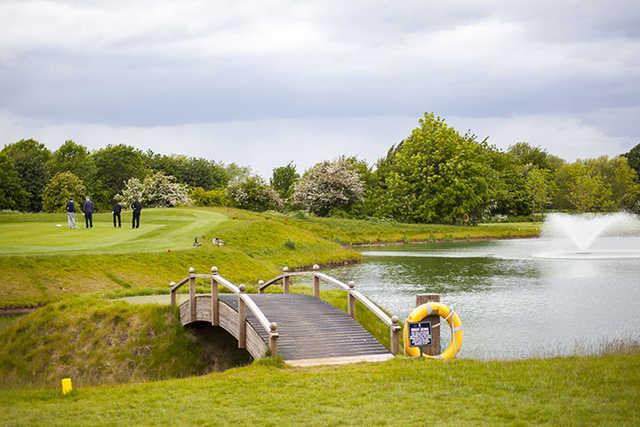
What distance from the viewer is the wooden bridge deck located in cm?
1734

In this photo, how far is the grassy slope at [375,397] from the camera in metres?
11.7

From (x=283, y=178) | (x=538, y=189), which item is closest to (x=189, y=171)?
(x=283, y=178)

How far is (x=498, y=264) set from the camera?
51.4 m

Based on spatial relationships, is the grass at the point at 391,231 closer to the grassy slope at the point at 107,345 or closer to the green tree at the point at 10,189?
the grassy slope at the point at 107,345

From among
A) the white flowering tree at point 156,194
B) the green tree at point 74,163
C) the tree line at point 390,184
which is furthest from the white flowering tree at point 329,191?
the green tree at point 74,163

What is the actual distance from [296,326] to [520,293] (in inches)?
799

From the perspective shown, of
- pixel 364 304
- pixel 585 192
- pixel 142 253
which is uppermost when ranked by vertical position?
pixel 585 192

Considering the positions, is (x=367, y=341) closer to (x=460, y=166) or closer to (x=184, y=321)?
(x=184, y=321)

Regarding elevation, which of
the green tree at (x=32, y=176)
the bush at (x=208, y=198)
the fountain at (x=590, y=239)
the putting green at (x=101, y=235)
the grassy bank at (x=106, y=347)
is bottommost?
the grassy bank at (x=106, y=347)

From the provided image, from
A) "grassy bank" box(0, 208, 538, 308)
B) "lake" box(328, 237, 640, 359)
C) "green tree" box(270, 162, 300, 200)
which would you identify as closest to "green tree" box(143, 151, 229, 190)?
"green tree" box(270, 162, 300, 200)

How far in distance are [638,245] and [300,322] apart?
57136 mm

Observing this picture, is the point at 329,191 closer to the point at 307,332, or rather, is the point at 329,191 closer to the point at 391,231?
the point at 391,231

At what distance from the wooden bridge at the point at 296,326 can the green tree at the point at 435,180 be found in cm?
7004

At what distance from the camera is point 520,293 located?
36.4 meters
